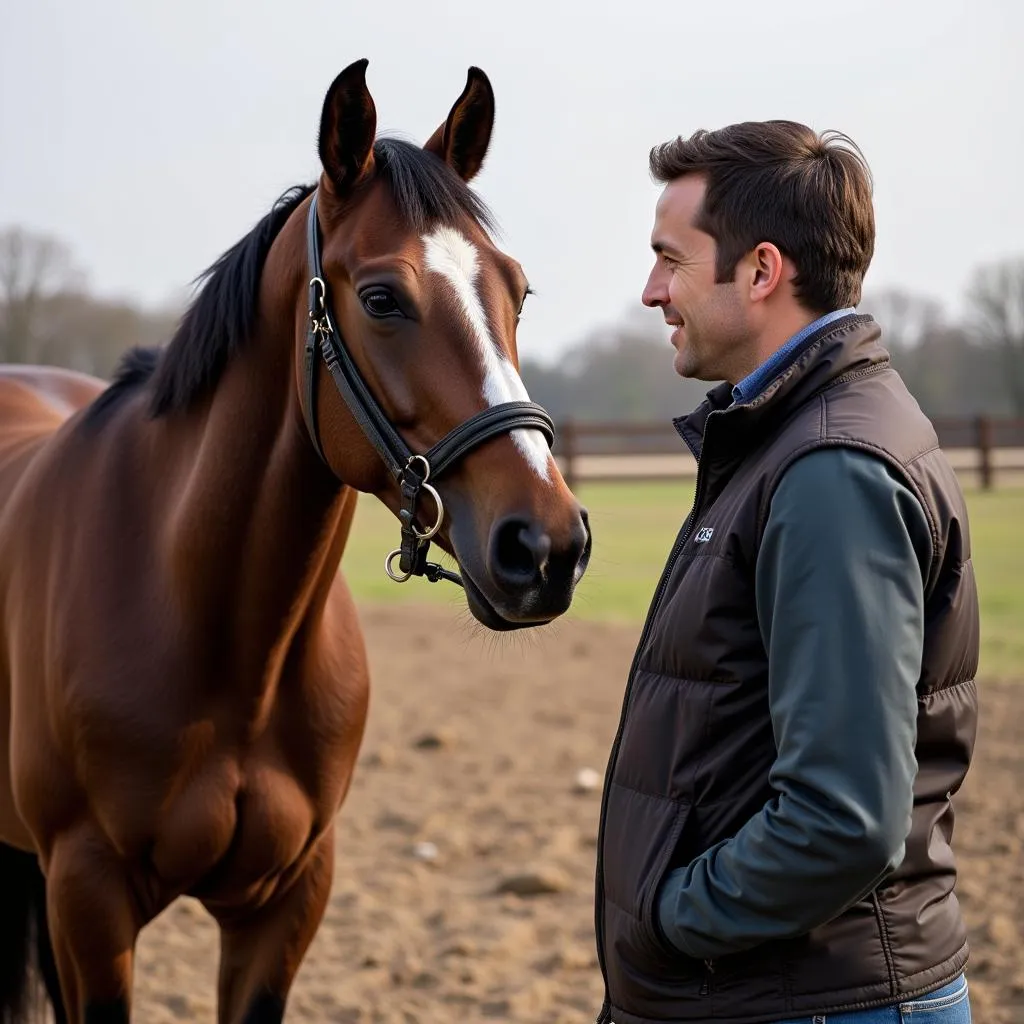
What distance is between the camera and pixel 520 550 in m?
1.83

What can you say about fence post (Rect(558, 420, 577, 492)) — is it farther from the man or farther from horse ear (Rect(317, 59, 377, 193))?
the man

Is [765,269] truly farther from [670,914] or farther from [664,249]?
[670,914]

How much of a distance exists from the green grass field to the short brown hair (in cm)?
427

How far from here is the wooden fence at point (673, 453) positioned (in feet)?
66.8

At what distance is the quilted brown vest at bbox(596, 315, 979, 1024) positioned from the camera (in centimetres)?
142

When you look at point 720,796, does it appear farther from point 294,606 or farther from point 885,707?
point 294,606

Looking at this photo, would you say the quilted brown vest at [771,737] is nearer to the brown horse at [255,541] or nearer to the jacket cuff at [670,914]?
the jacket cuff at [670,914]

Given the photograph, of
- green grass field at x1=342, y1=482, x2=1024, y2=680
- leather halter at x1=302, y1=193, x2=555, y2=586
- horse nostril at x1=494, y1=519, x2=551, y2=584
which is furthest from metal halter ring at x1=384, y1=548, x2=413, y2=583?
green grass field at x1=342, y1=482, x2=1024, y2=680

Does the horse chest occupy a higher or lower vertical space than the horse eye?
lower

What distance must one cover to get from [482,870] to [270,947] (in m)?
2.12

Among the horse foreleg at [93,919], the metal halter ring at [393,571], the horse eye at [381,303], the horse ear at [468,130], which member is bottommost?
the horse foreleg at [93,919]

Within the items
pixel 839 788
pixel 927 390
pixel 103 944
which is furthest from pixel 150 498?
pixel 927 390

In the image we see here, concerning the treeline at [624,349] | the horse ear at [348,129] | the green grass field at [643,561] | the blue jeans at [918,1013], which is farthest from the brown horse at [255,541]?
the treeline at [624,349]

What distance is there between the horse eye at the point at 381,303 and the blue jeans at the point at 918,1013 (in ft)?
4.23
